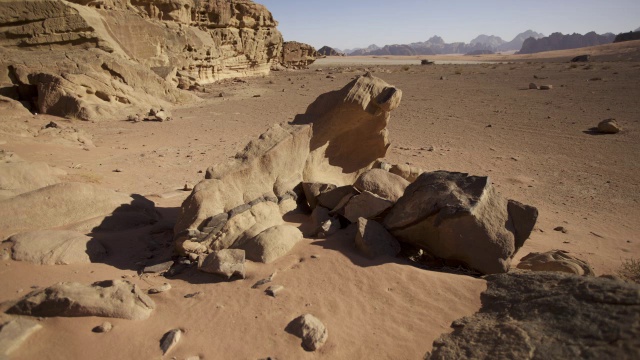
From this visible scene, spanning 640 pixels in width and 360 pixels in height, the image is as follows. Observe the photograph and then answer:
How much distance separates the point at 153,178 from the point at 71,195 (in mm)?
2510

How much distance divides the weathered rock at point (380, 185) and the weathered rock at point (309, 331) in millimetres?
2012

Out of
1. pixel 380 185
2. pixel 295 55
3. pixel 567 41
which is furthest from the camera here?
pixel 567 41

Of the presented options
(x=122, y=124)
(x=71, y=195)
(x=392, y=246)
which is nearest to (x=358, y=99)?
(x=392, y=246)

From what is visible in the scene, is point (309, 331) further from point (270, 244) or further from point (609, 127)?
point (609, 127)

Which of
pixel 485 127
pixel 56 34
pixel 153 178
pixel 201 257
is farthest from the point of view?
pixel 56 34

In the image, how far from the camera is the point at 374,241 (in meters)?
3.47

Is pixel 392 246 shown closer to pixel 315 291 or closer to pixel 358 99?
pixel 315 291

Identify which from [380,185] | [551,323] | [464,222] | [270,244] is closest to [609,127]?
[380,185]

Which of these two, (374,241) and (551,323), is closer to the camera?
(551,323)

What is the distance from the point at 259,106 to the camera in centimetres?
1436

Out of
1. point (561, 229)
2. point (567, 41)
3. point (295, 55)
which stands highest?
point (567, 41)

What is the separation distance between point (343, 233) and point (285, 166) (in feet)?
4.02

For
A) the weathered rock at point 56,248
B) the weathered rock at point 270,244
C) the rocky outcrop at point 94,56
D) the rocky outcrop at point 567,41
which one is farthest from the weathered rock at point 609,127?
the rocky outcrop at point 567,41

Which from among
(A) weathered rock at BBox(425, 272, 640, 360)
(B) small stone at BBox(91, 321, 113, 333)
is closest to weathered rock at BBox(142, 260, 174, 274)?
(B) small stone at BBox(91, 321, 113, 333)
